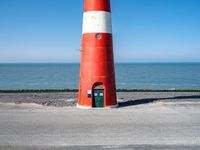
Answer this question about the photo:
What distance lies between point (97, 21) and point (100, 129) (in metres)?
6.57

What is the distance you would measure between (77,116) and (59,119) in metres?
0.96

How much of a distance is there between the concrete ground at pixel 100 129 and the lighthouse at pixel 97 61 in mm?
1091

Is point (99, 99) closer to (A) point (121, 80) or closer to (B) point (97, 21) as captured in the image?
(B) point (97, 21)

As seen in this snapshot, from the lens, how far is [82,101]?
14.6 meters

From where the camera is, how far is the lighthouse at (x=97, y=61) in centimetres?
1423

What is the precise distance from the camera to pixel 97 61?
47.1ft

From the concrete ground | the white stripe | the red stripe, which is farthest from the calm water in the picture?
the concrete ground

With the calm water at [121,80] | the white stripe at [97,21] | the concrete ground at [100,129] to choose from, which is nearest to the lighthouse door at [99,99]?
the concrete ground at [100,129]

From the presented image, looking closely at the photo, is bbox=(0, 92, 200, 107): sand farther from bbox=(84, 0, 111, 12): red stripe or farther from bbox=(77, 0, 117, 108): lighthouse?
bbox=(84, 0, 111, 12): red stripe

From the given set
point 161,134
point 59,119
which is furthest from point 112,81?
point 161,134

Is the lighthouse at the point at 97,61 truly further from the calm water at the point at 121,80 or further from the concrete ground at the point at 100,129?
the calm water at the point at 121,80

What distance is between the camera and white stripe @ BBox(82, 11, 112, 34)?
1409 centimetres

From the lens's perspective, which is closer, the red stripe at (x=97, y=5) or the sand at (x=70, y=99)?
the red stripe at (x=97, y=5)

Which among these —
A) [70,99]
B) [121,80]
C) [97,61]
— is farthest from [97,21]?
[121,80]
